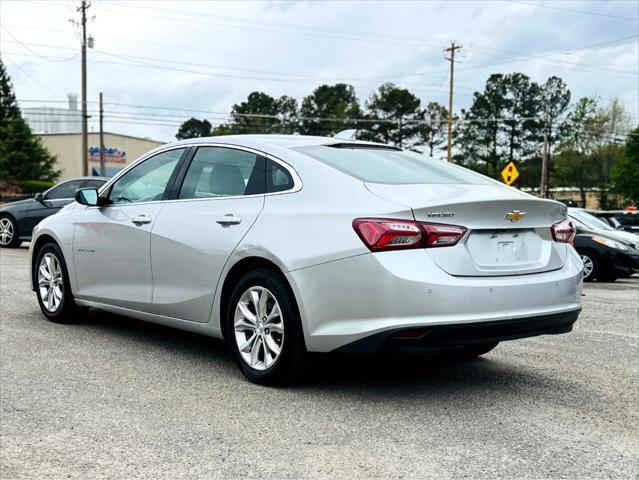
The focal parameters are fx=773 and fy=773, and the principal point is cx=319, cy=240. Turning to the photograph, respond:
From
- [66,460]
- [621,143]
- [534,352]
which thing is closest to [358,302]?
[66,460]

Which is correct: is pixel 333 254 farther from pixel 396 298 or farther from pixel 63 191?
pixel 63 191

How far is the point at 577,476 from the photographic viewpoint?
3434 mm

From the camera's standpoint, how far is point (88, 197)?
647cm

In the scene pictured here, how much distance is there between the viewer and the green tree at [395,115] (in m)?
81.4

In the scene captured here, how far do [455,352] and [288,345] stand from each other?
1.70 m

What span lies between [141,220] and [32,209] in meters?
11.5

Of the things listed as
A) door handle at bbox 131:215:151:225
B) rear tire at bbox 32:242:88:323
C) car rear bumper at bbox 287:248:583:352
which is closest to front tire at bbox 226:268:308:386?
car rear bumper at bbox 287:248:583:352

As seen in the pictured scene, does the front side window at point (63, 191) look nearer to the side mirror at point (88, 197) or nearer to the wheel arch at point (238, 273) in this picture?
the side mirror at point (88, 197)

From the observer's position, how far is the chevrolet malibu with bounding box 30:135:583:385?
13.9 feet

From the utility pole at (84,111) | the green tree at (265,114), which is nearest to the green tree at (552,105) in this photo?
the green tree at (265,114)

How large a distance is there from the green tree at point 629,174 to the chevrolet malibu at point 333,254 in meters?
68.9

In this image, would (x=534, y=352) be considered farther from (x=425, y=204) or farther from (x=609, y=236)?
(x=609, y=236)

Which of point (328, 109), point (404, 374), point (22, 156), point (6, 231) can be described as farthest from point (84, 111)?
point (328, 109)

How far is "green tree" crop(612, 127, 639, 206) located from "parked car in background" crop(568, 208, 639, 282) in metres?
58.6
